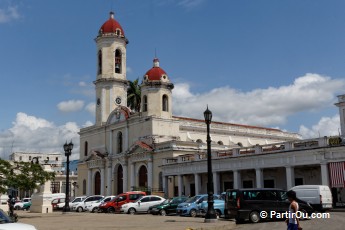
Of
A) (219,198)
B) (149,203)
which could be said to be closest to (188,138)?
(149,203)

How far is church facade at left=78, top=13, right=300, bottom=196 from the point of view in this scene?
54.3 meters

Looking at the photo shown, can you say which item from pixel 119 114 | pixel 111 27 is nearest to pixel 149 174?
pixel 119 114

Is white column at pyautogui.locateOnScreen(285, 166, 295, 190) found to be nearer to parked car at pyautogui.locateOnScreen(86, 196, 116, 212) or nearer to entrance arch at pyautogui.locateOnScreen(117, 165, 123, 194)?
parked car at pyautogui.locateOnScreen(86, 196, 116, 212)

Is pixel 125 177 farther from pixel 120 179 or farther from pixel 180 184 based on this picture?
pixel 180 184

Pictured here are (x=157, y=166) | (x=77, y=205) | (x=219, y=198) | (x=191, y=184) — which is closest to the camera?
(x=219, y=198)

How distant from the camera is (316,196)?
26.5 meters

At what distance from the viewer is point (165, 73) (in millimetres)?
59438

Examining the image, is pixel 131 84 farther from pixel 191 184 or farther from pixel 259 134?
pixel 191 184

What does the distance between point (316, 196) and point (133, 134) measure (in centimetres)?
3612

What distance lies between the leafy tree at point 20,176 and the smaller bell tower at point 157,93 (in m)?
29.7

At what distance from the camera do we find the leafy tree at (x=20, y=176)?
26406mm

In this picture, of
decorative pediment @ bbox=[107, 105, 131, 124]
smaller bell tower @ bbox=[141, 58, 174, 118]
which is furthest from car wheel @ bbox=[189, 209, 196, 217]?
decorative pediment @ bbox=[107, 105, 131, 124]

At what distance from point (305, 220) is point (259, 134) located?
48655 millimetres

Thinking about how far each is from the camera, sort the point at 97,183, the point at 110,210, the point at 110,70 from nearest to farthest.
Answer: the point at 110,210 → the point at 110,70 → the point at 97,183
